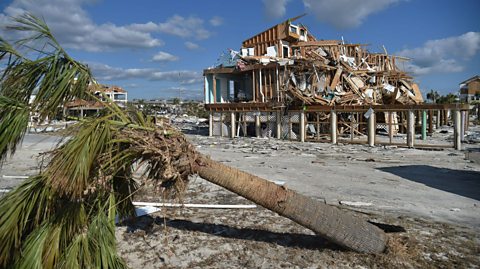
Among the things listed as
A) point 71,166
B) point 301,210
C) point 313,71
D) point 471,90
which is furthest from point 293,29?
point 471,90

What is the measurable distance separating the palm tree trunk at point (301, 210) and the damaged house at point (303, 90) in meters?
17.4

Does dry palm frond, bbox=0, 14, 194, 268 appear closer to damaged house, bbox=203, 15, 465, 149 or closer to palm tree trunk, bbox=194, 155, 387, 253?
palm tree trunk, bbox=194, 155, 387, 253

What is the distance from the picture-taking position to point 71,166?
123 inches

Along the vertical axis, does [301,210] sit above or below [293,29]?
below

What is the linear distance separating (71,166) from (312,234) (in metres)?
3.77

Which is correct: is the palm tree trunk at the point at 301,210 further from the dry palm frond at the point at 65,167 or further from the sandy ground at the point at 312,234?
the dry palm frond at the point at 65,167

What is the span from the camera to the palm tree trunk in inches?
177

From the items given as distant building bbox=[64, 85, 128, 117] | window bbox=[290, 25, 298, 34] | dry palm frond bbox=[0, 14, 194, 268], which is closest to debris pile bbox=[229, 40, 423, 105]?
window bbox=[290, 25, 298, 34]

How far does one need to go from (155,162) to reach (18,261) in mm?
1588

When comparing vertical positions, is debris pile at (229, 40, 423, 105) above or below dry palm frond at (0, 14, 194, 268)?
above

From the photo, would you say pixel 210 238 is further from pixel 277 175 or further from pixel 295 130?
pixel 295 130

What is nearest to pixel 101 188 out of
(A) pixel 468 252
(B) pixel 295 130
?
(A) pixel 468 252

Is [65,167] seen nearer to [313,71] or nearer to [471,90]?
[313,71]

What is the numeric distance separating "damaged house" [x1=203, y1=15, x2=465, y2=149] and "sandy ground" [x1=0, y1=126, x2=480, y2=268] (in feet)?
39.0
